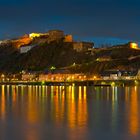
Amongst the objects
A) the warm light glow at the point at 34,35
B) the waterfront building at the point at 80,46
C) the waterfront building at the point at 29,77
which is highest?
the warm light glow at the point at 34,35

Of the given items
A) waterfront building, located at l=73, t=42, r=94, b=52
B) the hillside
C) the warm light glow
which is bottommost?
the hillside

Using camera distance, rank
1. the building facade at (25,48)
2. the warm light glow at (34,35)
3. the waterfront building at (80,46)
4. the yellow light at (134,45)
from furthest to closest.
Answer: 1. the warm light glow at (34,35)
2. the building facade at (25,48)
3. the waterfront building at (80,46)
4. the yellow light at (134,45)

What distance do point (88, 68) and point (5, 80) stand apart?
96.8 ft

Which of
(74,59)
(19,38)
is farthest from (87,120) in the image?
(19,38)

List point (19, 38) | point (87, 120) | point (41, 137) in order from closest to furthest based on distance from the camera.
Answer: point (41, 137) → point (87, 120) → point (19, 38)

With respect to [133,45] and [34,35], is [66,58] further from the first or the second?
[34,35]

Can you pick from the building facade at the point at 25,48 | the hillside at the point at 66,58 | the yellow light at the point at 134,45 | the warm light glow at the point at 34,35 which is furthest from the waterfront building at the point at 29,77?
the yellow light at the point at 134,45

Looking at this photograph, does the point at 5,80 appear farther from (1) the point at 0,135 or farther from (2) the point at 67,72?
(1) the point at 0,135

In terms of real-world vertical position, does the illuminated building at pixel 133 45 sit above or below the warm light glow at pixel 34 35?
below

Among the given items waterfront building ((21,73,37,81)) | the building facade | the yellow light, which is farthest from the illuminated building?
the building facade

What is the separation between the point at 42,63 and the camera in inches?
4980

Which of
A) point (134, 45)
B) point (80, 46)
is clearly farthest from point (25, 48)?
point (134, 45)

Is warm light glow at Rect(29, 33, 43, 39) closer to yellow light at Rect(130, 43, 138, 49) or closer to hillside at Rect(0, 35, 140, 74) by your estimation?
hillside at Rect(0, 35, 140, 74)

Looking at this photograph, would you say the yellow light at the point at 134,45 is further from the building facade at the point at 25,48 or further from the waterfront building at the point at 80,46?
the building facade at the point at 25,48
